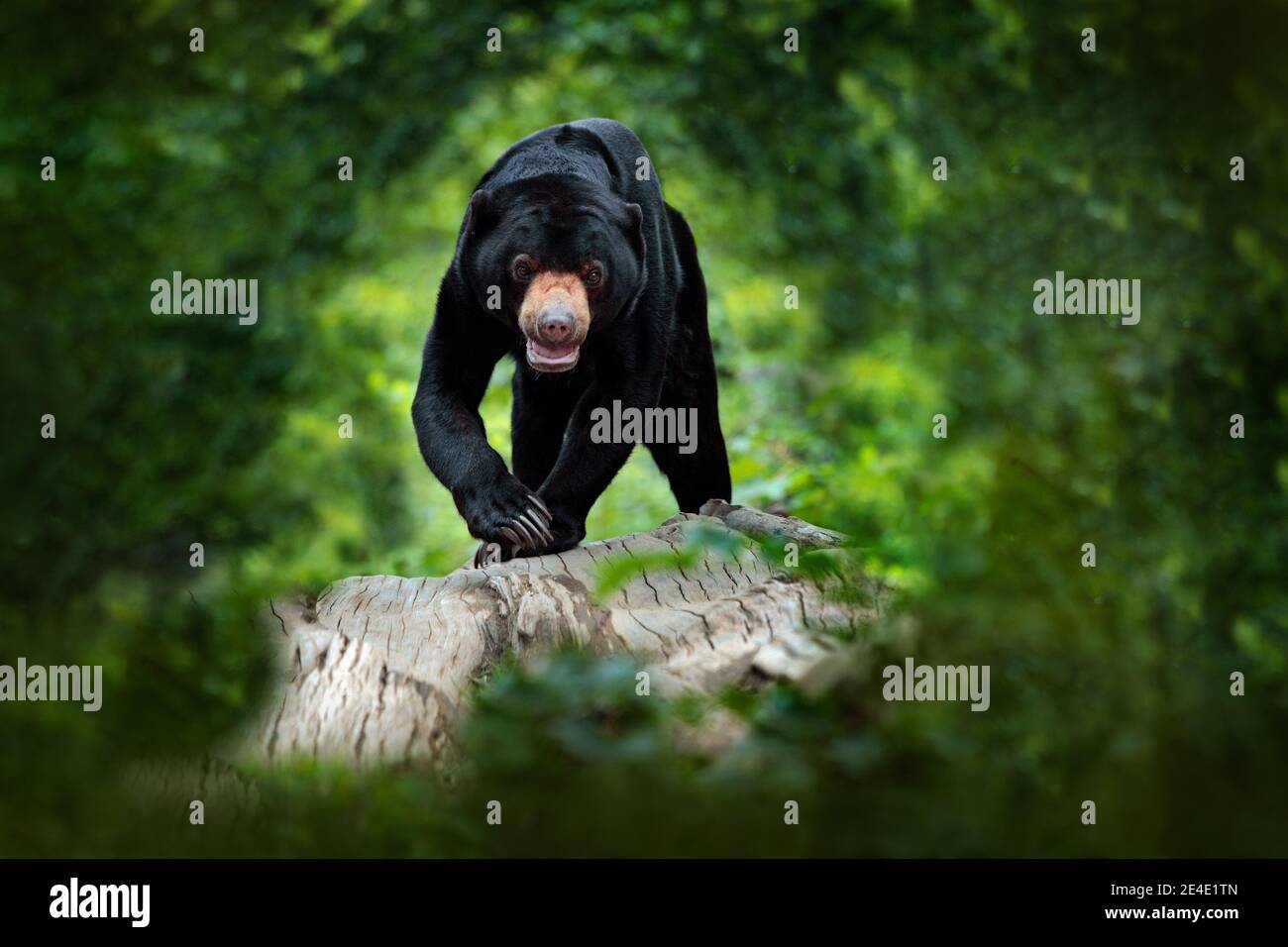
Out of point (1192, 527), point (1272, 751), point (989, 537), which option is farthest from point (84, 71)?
point (1272, 751)

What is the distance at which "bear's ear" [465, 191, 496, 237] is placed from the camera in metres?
5.57

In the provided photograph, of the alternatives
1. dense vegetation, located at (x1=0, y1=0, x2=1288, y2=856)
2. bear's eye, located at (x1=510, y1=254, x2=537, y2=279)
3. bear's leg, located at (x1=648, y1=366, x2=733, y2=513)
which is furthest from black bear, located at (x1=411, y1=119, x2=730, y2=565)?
dense vegetation, located at (x1=0, y1=0, x2=1288, y2=856)

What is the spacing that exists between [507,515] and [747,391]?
252 inches

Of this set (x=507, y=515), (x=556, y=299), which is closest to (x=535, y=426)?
(x=507, y=515)

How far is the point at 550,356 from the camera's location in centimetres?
529

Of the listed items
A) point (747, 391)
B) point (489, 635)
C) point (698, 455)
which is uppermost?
point (747, 391)

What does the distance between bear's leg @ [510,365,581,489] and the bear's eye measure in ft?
3.38

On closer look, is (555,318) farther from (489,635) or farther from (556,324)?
(489,635)

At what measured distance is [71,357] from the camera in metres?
8.34

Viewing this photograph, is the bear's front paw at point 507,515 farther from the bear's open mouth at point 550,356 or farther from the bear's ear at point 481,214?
the bear's ear at point 481,214

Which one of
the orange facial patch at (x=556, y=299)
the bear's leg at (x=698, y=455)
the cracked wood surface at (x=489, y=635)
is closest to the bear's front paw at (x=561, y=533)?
the cracked wood surface at (x=489, y=635)

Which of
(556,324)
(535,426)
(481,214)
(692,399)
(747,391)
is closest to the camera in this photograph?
(556,324)

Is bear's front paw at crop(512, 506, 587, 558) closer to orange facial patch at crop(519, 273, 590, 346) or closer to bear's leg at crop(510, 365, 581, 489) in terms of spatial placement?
orange facial patch at crop(519, 273, 590, 346)

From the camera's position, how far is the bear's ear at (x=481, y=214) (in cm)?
557
